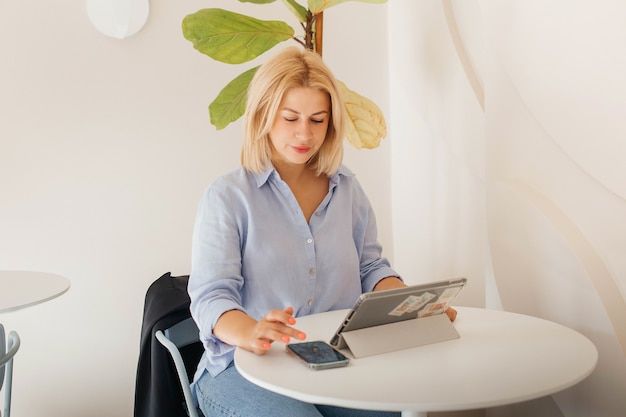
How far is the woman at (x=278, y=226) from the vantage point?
1817mm

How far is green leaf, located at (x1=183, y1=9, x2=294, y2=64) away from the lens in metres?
2.33

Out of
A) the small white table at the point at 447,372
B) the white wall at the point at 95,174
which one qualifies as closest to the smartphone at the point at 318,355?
the small white table at the point at 447,372

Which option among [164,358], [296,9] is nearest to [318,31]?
[296,9]

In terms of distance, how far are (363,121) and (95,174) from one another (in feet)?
3.44

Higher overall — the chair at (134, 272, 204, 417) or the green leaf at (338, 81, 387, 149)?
the green leaf at (338, 81, 387, 149)

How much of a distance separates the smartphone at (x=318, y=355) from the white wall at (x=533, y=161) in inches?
32.4

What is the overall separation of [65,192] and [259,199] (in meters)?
1.12

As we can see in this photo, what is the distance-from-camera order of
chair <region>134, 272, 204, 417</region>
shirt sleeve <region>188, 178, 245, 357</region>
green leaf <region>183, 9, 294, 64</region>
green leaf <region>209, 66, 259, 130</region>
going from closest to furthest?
shirt sleeve <region>188, 178, 245, 357</region>
chair <region>134, 272, 204, 417</region>
green leaf <region>183, 9, 294, 64</region>
green leaf <region>209, 66, 259, 130</region>

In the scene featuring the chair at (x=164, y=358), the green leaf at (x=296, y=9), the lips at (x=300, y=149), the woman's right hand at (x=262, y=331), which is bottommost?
the chair at (x=164, y=358)

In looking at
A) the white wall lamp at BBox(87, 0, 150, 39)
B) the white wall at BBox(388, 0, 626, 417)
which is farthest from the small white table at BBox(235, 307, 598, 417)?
the white wall lamp at BBox(87, 0, 150, 39)

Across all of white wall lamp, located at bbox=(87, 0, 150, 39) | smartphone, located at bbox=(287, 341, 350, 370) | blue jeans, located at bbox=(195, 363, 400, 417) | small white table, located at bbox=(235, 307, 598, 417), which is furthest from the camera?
white wall lamp, located at bbox=(87, 0, 150, 39)

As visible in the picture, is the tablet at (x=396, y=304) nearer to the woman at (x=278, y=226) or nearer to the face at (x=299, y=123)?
the woman at (x=278, y=226)

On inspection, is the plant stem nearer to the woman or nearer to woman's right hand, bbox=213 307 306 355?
the woman

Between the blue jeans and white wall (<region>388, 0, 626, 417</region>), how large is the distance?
666 millimetres
